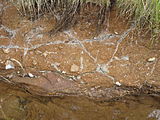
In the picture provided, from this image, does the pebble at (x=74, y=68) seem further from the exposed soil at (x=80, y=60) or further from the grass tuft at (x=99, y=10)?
the grass tuft at (x=99, y=10)

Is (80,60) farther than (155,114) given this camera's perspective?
Yes

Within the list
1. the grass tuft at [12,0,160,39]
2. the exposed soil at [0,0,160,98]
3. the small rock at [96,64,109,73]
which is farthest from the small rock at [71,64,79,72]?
the grass tuft at [12,0,160,39]

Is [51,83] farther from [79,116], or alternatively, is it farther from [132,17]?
[132,17]

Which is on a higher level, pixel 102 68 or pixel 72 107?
pixel 102 68

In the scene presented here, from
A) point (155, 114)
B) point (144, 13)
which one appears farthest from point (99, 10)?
point (155, 114)

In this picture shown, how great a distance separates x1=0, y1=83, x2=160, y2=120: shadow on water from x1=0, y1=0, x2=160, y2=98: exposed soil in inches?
2.4

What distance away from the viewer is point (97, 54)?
A: 7.50 ft

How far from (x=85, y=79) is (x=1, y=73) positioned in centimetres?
67

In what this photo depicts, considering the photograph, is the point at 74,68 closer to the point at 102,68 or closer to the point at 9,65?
the point at 102,68

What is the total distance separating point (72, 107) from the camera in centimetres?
218

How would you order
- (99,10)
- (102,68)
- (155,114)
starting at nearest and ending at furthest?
(155,114) < (102,68) < (99,10)

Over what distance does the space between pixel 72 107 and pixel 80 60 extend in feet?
1.22

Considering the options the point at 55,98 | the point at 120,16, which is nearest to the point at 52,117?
the point at 55,98

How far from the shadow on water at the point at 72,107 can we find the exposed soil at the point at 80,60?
0.06 meters
